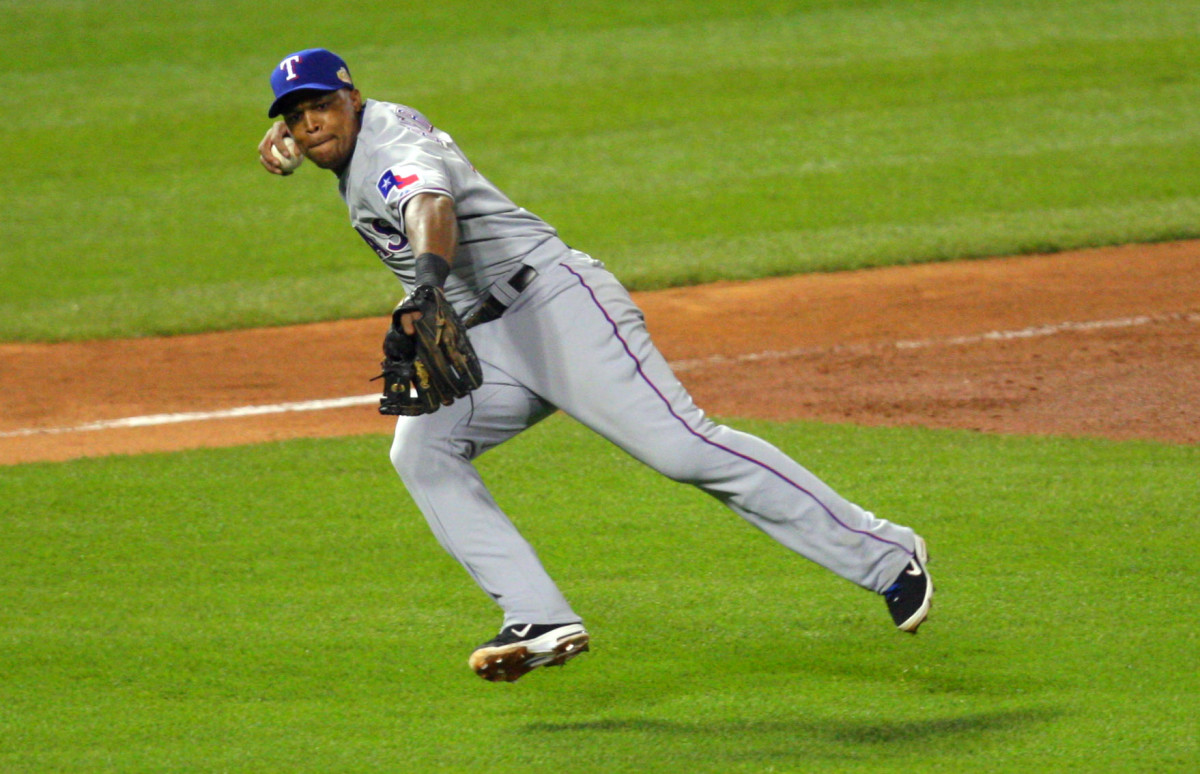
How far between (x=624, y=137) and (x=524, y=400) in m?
8.05

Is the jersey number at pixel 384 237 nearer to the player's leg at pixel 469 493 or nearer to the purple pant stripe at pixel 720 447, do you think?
the player's leg at pixel 469 493

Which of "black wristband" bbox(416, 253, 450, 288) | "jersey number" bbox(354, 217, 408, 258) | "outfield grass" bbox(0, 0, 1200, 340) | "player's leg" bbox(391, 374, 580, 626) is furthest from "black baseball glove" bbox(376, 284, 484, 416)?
"outfield grass" bbox(0, 0, 1200, 340)

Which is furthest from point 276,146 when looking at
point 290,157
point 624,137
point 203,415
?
point 624,137

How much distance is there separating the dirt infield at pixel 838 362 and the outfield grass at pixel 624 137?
0.44 m

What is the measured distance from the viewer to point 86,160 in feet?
38.4

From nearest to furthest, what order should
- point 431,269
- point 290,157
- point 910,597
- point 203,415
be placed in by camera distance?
1. point 431,269
2. point 910,597
3. point 290,157
4. point 203,415

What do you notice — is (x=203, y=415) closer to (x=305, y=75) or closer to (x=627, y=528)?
(x=627, y=528)

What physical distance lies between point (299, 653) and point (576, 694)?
81 cm

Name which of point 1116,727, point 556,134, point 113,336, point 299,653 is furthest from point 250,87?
point 1116,727

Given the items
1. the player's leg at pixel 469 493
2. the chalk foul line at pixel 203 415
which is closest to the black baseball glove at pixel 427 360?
the player's leg at pixel 469 493

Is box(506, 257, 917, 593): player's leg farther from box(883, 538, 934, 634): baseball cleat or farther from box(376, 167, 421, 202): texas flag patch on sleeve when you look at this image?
box(376, 167, 421, 202): texas flag patch on sleeve

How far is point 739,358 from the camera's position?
7270 millimetres

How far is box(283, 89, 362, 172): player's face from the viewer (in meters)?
3.66

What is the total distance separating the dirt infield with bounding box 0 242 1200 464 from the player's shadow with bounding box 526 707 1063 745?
254 centimetres
